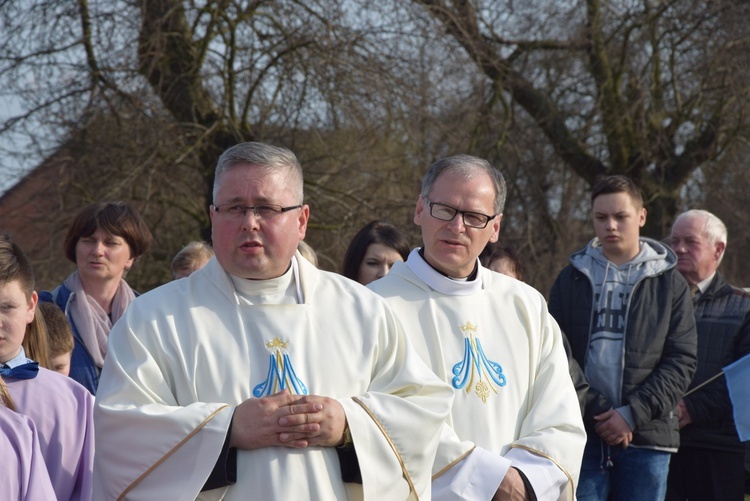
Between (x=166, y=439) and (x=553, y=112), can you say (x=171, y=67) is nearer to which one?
(x=553, y=112)

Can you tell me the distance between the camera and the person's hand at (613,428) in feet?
16.6

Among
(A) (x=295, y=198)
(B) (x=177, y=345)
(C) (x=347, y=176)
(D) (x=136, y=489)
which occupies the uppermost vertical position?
(C) (x=347, y=176)

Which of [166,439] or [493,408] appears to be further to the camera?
[493,408]

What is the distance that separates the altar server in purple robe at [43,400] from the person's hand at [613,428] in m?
2.61

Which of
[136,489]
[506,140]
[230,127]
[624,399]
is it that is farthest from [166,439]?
[506,140]

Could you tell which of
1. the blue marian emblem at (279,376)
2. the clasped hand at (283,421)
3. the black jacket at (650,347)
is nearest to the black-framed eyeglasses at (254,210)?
the blue marian emblem at (279,376)

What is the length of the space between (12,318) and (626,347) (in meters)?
3.13

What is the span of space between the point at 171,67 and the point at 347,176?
1.98 m

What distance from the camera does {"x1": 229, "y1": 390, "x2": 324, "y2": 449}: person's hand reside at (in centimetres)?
309

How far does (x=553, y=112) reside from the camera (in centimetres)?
1154

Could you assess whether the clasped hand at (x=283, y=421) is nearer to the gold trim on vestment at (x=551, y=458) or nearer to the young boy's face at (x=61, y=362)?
the gold trim on vestment at (x=551, y=458)

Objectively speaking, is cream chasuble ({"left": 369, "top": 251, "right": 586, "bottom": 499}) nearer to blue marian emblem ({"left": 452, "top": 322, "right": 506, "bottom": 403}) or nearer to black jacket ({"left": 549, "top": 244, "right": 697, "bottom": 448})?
blue marian emblem ({"left": 452, "top": 322, "right": 506, "bottom": 403})

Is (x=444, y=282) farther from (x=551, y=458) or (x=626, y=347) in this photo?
(x=626, y=347)

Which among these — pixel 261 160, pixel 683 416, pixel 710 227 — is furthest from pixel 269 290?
pixel 710 227
